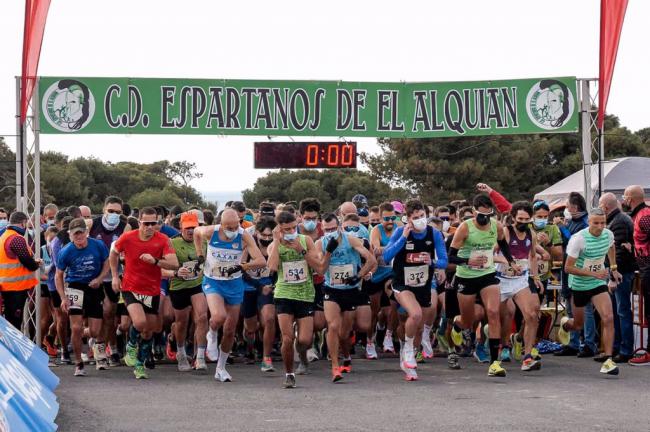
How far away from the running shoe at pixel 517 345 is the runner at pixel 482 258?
1.82 meters

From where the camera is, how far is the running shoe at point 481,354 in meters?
14.4

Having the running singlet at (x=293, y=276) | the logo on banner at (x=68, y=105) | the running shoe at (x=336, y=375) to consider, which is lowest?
the running shoe at (x=336, y=375)

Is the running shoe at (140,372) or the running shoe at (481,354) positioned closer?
the running shoe at (140,372)

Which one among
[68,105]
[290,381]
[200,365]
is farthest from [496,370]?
[68,105]

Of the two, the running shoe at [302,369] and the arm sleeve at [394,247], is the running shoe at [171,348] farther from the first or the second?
the arm sleeve at [394,247]

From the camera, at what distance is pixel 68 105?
16547 mm

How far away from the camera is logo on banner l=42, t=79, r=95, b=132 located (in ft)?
53.8

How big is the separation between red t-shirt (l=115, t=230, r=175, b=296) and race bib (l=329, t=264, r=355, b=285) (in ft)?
6.42

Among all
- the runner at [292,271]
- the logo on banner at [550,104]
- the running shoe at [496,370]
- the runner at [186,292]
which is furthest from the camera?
the logo on banner at [550,104]

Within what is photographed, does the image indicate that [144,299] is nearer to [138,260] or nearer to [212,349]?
[138,260]

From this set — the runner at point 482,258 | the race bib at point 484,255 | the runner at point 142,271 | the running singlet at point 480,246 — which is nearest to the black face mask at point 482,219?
the runner at point 482,258

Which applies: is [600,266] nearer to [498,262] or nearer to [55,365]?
[498,262]

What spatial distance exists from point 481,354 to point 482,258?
212cm

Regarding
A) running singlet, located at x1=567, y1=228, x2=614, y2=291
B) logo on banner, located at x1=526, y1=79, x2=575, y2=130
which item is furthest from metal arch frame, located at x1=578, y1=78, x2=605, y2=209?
running singlet, located at x1=567, y1=228, x2=614, y2=291
